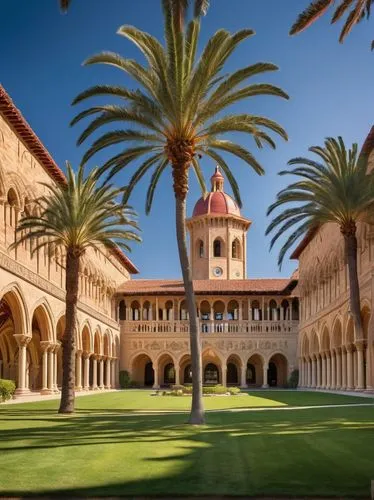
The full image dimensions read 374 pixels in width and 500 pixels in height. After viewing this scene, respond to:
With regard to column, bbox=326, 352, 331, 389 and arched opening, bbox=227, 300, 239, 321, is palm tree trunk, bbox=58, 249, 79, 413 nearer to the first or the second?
column, bbox=326, 352, 331, 389

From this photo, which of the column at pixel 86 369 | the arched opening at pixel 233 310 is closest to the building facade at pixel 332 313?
the arched opening at pixel 233 310

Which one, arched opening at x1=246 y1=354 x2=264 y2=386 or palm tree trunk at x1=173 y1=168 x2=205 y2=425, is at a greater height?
palm tree trunk at x1=173 y1=168 x2=205 y2=425

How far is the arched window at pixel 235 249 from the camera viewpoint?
234 feet

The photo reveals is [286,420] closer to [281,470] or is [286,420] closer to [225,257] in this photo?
[281,470]

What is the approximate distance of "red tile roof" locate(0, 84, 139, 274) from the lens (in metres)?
28.8

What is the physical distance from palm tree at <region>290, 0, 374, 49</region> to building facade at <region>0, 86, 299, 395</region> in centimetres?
2222

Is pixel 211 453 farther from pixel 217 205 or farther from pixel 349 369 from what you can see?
pixel 217 205

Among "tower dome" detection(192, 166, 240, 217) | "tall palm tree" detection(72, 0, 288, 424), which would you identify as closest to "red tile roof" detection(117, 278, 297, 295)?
"tower dome" detection(192, 166, 240, 217)

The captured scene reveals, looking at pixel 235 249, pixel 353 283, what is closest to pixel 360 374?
pixel 353 283

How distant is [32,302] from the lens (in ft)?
111

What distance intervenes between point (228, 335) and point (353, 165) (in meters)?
30.4

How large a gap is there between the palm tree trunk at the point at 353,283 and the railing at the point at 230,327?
93.5 feet

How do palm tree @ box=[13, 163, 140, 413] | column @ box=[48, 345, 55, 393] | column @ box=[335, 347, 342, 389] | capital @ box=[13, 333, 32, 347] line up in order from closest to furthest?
palm tree @ box=[13, 163, 140, 413] < capital @ box=[13, 333, 32, 347] < column @ box=[48, 345, 55, 393] < column @ box=[335, 347, 342, 389]

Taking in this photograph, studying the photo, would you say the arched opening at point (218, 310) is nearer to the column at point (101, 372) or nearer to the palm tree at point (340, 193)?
the column at point (101, 372)
